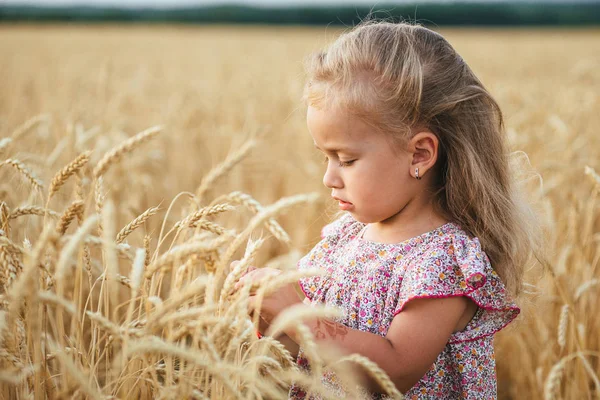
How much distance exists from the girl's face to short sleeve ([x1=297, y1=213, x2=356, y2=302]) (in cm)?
29

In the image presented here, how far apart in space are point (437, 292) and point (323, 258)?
1.65 feet

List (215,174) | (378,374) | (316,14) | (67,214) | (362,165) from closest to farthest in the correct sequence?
(378,374) < (67,214) < (215,174) < (362,165) < (316,14)

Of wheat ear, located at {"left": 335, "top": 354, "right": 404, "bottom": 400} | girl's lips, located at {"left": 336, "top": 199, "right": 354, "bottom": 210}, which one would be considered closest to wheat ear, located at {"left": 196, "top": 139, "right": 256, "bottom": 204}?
girl's lips, located at {"left": 336, "top": 199, "right": 354, "bottom": 210}

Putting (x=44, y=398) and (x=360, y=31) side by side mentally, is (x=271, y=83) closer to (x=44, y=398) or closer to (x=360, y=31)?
(x=360, y=31)

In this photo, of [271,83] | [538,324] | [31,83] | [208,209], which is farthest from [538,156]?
[31,83]

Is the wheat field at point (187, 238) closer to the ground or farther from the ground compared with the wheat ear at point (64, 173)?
closer to the ground

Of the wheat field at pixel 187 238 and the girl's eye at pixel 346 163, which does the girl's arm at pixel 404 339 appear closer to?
the wheat field at pixel 187 238

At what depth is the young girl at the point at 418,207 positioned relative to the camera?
62.7 inches

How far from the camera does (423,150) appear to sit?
1743 millimetres

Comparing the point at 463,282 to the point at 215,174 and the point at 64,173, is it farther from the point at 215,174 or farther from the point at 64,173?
the point at 64,173

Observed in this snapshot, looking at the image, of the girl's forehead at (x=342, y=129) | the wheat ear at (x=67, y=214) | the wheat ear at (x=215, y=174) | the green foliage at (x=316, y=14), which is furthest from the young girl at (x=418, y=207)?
the green foliage at (x=316, y=14)

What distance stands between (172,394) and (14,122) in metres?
3.88

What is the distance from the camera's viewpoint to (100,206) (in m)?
1.44

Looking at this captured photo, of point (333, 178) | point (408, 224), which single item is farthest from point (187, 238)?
point (408, 224)
